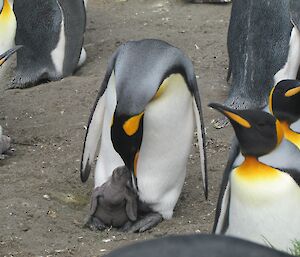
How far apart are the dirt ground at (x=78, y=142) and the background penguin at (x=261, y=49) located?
8.1 inches

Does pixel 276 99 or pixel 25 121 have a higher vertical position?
pixel 276 99

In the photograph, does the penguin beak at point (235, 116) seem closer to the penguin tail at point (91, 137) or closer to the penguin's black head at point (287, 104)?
the penguin's black head at point (287, 104)

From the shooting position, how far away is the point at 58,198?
397 cm

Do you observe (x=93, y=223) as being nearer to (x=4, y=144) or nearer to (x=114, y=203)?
(x=114, y=203)

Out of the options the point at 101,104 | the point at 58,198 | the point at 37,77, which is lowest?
the point at 37,77

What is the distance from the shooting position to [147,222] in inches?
150

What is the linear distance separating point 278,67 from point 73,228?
2.10 meters

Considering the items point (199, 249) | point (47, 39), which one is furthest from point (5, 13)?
point (199, 249)

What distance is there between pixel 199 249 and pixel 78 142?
12.1 ft

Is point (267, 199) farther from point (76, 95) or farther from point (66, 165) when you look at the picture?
point (76, 95)

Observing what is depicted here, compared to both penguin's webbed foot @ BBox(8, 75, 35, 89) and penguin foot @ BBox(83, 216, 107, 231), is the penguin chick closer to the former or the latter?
penguin foot @ BBox(83, 216, 107, 231)

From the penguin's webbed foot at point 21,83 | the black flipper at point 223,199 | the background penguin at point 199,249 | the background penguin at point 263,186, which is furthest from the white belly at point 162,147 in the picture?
the background penguin at point 199,249

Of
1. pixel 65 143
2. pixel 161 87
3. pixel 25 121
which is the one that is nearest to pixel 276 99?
pixel 161 87

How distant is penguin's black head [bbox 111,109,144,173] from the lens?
3.45m
